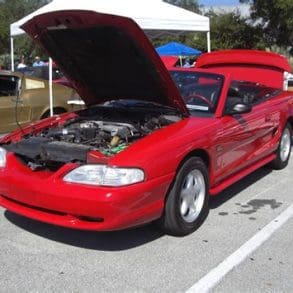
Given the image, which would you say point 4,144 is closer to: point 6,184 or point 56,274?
point 6,184

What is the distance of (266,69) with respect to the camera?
7.50 metres

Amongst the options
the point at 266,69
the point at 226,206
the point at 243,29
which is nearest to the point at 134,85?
the point at 226,206

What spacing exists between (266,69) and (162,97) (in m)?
2.87

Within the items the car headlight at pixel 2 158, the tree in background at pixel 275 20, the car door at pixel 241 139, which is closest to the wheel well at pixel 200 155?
the car door at pixel 241 139

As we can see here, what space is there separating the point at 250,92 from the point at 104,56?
6.97 feet

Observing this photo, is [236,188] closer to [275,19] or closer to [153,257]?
[153,257]

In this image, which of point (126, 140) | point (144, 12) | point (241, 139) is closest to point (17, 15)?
point (144, 12)

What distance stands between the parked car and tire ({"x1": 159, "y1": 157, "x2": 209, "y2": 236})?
4823 millimetres

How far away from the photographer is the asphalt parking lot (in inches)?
144

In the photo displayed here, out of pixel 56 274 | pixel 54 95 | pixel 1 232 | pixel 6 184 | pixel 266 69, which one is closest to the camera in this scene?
pixel 56 274

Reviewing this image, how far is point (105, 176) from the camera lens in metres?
3.95

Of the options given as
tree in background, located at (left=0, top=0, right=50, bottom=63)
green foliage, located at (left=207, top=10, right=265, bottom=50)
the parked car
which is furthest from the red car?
tree in background, located at (left=0, top=0, right=50, bottom=63)

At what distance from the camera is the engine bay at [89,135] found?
4309 millimetres

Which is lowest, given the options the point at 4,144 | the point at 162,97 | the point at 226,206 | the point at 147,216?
the point at 226,206
